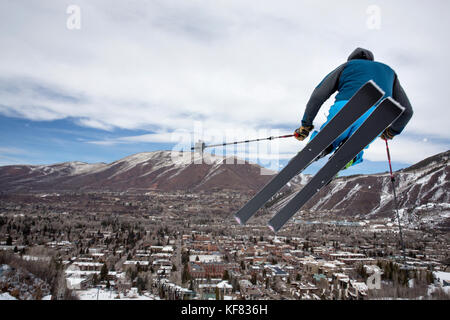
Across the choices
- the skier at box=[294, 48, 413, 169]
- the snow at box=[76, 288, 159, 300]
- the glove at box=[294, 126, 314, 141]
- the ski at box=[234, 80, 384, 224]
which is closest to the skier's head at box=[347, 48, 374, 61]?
the skier at box=[294, 48, 413, 169]

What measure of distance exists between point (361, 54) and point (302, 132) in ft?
2.63

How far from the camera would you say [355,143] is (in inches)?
78.2

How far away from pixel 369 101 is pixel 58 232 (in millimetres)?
69203

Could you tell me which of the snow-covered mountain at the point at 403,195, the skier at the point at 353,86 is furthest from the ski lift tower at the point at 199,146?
the snow-covered mountain at the point at 403,195

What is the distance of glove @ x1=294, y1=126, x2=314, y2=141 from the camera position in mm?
2375

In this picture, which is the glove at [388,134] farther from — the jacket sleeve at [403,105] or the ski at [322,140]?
the ski at [322,140]

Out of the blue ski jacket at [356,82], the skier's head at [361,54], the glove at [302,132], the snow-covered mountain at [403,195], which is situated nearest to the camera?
the blue ski jacket at [356,82]

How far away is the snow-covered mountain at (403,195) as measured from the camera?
202 feet

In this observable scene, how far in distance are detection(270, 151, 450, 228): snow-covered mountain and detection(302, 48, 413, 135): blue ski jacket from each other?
54334mm

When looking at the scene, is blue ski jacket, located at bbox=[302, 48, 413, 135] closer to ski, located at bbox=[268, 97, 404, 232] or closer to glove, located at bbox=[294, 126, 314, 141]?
glove, located at bbox=[294, 126, 314, 141]

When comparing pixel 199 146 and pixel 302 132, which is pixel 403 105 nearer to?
pixel 302 132

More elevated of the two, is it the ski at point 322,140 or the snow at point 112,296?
the ski at point 322,140
